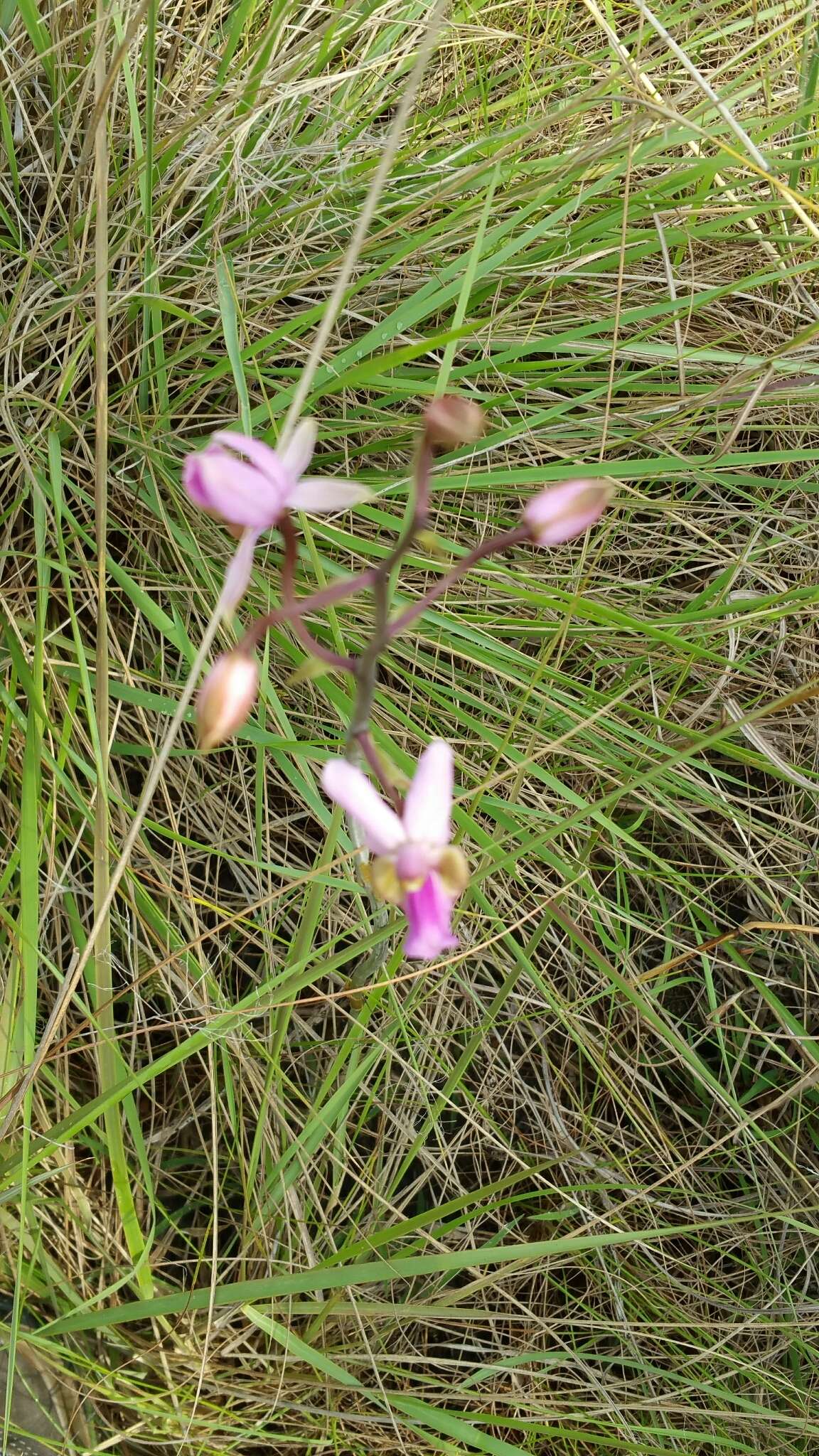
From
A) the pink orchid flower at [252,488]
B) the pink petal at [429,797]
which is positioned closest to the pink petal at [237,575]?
the pink orchid flower at [252,488]

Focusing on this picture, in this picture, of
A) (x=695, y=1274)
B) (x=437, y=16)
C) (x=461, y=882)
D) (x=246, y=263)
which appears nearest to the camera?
(x=461, y=882)

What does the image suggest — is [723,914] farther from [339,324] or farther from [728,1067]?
[339,324]

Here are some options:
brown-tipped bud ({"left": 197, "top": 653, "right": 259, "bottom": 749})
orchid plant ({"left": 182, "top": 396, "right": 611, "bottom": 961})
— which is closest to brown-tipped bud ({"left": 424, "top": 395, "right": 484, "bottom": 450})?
orchid plant ({"left": 182, "top": 396, "right": 611, "bottom": 961})

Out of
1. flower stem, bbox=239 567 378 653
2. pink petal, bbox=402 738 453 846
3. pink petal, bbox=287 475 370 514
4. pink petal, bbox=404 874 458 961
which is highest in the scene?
pink petal, bbox=287 475 370 514

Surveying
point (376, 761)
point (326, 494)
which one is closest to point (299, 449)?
point (326, 494)

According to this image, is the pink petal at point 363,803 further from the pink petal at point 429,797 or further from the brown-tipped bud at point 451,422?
the brown-tipped bud at point 451,422

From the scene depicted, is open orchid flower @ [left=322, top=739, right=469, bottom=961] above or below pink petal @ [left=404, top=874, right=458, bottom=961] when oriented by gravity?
above

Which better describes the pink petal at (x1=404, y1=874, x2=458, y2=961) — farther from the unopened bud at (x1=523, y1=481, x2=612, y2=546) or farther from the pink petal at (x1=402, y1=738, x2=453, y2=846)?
the unopened bud at (x1=523, y1=481, x2=612, y2=546)

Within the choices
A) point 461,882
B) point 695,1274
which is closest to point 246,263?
point 461,882
